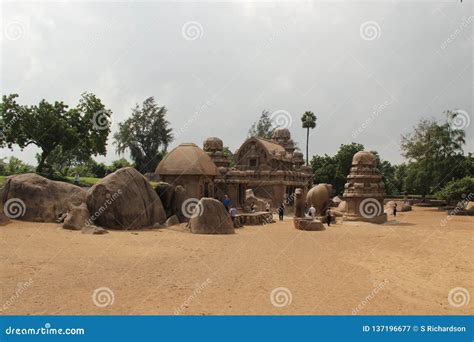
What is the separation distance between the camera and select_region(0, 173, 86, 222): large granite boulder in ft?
62.6

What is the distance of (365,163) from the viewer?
33500 millimetres

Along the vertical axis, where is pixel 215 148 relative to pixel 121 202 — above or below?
above

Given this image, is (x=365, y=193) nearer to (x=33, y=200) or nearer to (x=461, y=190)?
(x=461, y=190)

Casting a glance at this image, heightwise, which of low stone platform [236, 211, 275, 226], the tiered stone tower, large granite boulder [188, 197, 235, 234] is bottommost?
low stone platform [236, 211, 275, 226]

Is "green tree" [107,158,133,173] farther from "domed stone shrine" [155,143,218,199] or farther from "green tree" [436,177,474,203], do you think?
"green tree" [436,177,474,203]

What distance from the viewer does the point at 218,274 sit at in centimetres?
1155

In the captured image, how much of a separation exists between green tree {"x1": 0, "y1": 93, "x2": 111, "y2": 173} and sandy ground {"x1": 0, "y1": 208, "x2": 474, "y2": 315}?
58.5ft

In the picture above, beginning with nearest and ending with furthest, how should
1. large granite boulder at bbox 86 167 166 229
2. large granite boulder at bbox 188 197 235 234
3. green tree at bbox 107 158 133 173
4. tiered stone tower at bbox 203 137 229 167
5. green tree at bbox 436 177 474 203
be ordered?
1. large granite boulder at bbox 86 167 166 229
2. large granite boulder at bbox 188 197 235 234
3. green tree at bbox 436 177 474 203
4. tiered stone tower at bbox 203 137 229 167
5. green tree at bbox 107 158 133 173

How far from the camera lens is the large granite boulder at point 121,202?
19.6 metres

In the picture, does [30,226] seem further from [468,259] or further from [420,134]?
[420,134]

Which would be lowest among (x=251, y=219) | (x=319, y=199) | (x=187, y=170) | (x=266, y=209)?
(x=266, y=209)

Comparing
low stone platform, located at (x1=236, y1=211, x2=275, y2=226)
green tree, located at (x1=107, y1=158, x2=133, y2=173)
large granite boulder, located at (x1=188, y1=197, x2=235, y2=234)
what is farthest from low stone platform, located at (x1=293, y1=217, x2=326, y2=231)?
green tree, located at (x1=107, y1=158, x2=133, y2=173)

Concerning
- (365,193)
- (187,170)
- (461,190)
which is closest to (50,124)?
(187,170)

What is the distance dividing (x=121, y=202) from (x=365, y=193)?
67.1 feet
